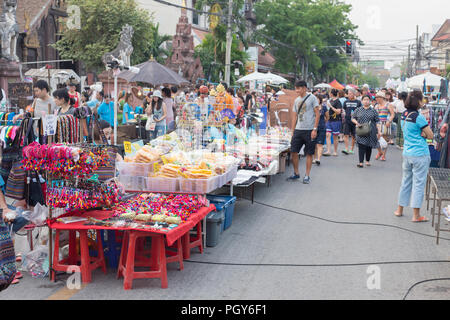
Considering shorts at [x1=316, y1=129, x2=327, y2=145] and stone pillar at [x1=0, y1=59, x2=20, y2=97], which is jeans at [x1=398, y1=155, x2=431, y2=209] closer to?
shorts at [x1=316, y1=129, x2=327, y2=145]

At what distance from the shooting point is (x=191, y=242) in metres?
6.48

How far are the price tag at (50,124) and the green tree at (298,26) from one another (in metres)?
42.4

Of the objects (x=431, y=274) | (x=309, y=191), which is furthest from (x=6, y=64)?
(x=431, y=274)

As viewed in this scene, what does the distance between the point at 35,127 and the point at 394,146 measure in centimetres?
1587

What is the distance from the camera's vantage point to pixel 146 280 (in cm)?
538

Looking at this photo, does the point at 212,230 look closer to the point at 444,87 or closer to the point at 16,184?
the point at 16,184

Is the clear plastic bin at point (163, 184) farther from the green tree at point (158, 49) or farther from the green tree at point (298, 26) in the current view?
the green tree at point (298, 26)

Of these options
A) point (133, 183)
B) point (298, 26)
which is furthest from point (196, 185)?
point (298, 26)

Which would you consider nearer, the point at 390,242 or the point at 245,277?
the point at 245,277

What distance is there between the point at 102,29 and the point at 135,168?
1148 inches

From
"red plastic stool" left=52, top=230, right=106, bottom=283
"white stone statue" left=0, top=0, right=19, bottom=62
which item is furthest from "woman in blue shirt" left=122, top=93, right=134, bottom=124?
"red plastic stool" left=52, top=230, right=106, bottom=283

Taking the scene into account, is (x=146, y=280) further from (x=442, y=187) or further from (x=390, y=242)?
(x=442, y=187)

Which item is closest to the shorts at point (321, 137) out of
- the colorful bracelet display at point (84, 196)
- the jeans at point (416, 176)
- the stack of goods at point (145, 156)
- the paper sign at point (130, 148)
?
the jeans at point (416, 176)
